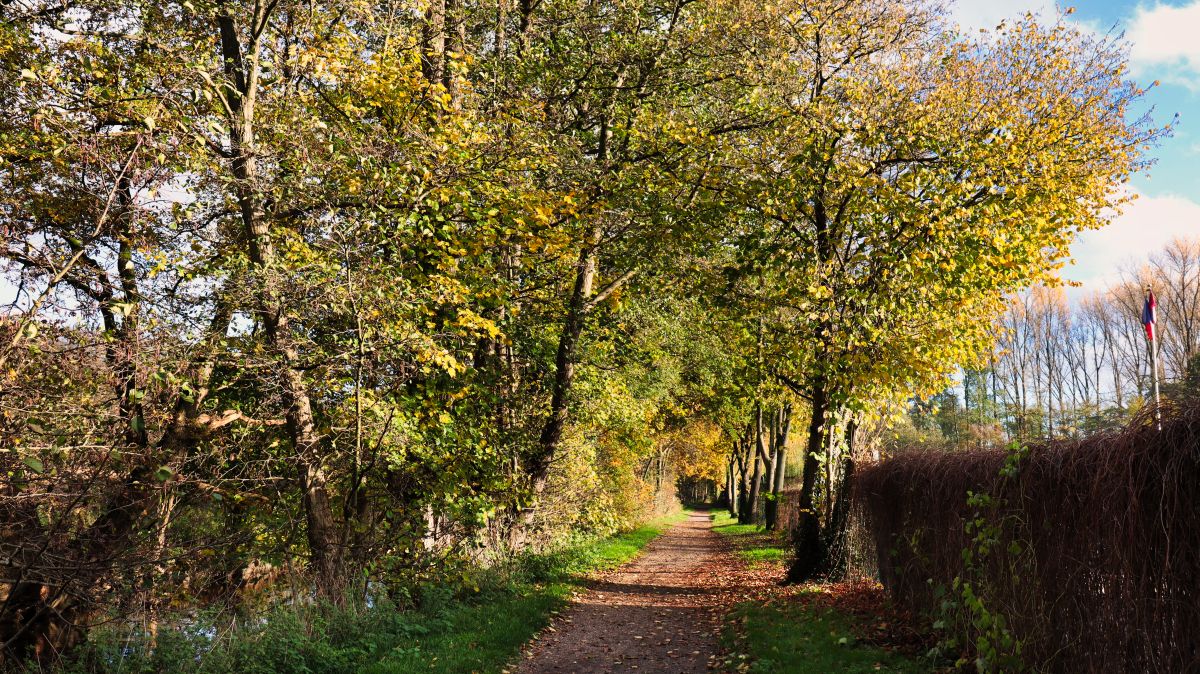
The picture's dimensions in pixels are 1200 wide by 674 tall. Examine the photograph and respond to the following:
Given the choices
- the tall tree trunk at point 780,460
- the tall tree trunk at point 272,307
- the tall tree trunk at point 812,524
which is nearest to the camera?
the tall tree trunk at point 272,307

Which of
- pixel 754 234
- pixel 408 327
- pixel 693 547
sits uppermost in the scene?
pixel 754 234

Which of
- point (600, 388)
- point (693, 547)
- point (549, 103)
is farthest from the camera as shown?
point (693, 547)

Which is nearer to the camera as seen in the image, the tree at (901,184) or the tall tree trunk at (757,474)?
the tree at (901,184)

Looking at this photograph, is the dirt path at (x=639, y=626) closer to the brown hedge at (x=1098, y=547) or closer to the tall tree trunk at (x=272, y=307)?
the tall tree trunk at (x=272, y=307)

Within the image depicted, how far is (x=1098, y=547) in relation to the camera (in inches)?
193

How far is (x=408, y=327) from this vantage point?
28.9 feet

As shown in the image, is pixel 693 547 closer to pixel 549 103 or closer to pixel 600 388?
pixel 600 388

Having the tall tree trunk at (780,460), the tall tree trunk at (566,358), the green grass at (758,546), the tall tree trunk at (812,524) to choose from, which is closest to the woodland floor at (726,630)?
the tall tree trunk at (812,524)

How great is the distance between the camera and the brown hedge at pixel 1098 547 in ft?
13.7

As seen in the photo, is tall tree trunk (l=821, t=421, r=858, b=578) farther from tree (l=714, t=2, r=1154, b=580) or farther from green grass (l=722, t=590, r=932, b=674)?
green grass (l=722, t=590, r=932, b=674)

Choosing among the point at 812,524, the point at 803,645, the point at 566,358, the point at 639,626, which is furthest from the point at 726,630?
the point at 566,358

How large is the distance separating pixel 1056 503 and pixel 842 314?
6851 mm

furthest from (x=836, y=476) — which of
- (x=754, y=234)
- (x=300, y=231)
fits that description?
(x=300, y=231)

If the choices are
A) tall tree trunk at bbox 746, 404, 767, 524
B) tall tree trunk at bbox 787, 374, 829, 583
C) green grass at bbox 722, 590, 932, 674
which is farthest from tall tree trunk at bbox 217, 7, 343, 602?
tall tree trunk at bbox 746, 404, 767, 524
